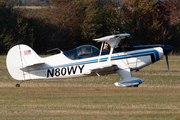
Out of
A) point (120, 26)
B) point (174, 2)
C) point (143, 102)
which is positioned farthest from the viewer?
point (174, 2)

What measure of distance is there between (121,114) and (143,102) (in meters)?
1.84

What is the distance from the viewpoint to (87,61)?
13.3 metres

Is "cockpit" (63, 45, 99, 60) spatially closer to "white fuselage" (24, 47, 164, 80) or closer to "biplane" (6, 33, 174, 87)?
"biplane" (6, 33, 174, 87)

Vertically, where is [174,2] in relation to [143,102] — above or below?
above

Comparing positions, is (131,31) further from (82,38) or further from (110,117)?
(110,117)

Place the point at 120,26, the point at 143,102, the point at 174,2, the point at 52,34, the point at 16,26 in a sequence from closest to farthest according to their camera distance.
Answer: the point at 143,102, the point at 16,26, the point at 52,34, the point at 120,26, the point at 174,2

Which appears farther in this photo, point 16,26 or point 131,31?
point 131,31

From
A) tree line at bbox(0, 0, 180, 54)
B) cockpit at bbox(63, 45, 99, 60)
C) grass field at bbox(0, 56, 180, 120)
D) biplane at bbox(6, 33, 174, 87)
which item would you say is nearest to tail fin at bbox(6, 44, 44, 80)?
biplane at bbox(6, 33, 174, 87)

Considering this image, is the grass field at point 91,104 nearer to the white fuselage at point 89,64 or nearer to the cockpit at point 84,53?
the white fuselage at point 89,64

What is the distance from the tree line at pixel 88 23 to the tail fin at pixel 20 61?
23669mm

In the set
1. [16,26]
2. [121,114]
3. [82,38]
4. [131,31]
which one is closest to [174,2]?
[131,31]

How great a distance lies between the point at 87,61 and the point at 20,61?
9.29 feet

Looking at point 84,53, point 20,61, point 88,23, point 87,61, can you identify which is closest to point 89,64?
point 87,61

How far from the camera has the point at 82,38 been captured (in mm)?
40875
